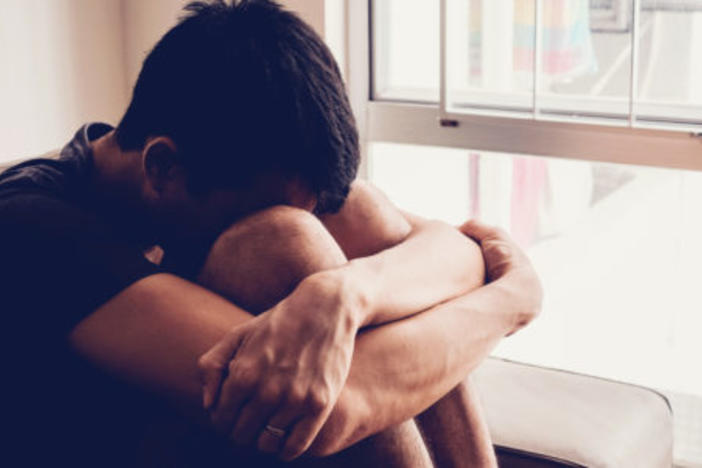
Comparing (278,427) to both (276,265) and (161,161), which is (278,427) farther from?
(161,161)

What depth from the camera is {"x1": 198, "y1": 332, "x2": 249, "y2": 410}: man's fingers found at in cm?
102

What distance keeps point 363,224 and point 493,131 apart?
81 centimetres

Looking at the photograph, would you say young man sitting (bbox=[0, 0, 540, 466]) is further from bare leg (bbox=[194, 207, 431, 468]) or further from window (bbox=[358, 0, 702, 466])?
window (bbox=[358, 0, 702, 466])

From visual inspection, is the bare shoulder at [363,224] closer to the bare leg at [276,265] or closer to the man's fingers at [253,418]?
the bare leg at [276,265]

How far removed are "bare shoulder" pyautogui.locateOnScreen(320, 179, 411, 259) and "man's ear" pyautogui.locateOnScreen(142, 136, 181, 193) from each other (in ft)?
0.85

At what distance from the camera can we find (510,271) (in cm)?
142

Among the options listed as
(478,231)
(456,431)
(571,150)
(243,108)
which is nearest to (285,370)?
(243,108)

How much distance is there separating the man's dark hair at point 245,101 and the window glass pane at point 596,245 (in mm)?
1014

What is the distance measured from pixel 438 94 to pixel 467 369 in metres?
1.14

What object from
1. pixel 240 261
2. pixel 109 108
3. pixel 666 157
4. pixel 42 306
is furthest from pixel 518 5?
pixel 42 306

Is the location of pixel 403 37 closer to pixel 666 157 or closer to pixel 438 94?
pixel 438 94

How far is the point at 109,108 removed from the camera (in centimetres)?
245

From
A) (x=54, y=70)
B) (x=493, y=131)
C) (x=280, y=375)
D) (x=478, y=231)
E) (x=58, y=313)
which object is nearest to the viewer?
(x=280, y=375)

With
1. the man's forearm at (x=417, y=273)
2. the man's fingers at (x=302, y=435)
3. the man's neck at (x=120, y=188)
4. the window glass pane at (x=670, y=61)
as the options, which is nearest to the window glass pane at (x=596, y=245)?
the window glass pane at (x=670, y=61)
